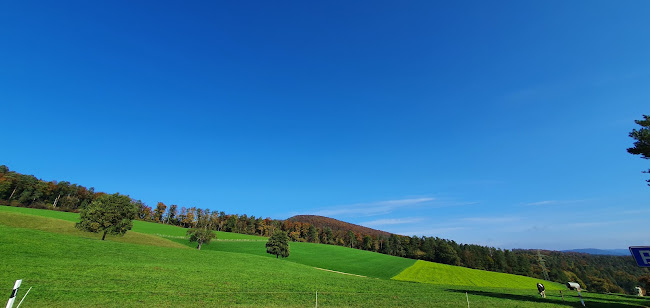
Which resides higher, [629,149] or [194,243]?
[629,149]

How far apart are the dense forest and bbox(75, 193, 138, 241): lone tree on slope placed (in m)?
38.1

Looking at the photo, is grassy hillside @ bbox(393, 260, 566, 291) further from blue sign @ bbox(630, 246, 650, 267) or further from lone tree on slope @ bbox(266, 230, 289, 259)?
blue sign @ bbox(630, 246, 650, 267)

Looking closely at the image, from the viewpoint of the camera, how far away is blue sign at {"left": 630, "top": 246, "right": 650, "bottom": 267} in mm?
14752

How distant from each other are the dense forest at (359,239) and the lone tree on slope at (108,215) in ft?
125

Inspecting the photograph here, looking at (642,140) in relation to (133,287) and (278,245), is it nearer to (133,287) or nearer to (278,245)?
(133,287)

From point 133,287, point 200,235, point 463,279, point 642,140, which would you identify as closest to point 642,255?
point 642,140

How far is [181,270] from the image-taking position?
29609 mm

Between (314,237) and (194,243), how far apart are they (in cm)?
8656

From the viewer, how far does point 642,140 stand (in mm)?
20484

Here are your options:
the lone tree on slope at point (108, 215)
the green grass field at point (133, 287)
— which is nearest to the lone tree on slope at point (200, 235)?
the lone tree on slope at point (108, 215)

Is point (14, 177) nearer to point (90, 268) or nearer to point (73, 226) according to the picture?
point (73, 226)

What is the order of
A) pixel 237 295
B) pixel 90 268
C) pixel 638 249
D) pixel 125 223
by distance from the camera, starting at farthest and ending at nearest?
pixel 125 223 → pixel 90 268 → pixel 237 295 → pixel 638 249

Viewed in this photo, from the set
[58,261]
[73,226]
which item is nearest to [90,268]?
[58,261]

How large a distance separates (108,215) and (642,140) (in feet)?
243
